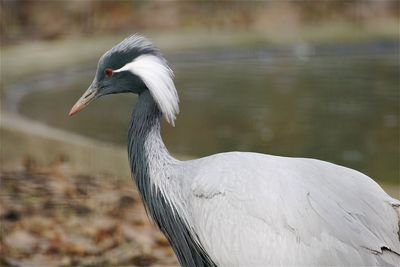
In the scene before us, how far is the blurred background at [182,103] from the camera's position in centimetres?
577

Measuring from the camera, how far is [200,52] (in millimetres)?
14758

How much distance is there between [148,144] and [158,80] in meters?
0.30

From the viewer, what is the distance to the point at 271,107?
1050cm

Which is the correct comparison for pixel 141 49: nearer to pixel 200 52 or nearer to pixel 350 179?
pixel 350 179

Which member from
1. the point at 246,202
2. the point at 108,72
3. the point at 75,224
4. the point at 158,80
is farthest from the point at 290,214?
the point at 75,224

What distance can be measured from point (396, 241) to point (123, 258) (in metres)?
1.95

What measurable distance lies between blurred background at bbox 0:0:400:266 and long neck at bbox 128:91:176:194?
120cm

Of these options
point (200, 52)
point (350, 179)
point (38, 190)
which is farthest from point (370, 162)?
point (200, 52)

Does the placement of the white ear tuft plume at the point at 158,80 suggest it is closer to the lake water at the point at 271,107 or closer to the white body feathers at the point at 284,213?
the white body feathers at the point at 284,213

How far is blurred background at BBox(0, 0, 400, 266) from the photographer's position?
5766 mm

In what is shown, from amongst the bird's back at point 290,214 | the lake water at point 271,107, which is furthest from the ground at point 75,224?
the lake water at point 271,107

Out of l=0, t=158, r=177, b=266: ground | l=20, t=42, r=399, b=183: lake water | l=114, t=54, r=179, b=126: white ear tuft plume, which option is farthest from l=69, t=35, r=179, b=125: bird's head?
l=20, t=42, r=399, b=183: lake water

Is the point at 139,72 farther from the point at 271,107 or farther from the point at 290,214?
the point at 271,107

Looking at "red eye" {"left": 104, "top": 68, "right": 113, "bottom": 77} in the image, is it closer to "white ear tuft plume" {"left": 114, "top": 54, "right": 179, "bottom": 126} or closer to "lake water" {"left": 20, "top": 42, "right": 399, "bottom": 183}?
"white ear tuft plume" {"left": 114, "top": 54, "right": 179, "bottom": 126}
